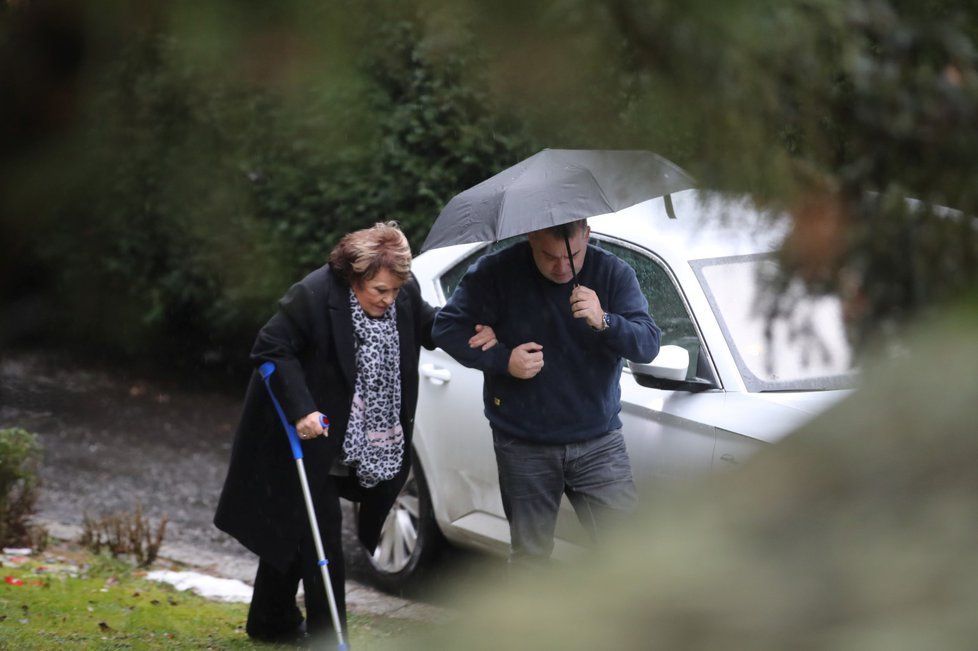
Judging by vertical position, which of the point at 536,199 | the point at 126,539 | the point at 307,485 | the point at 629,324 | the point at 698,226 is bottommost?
the point at 126,539

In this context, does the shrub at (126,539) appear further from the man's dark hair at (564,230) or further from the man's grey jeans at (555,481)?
the man's dark hair at (564,230)

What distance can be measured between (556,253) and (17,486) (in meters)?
3.66

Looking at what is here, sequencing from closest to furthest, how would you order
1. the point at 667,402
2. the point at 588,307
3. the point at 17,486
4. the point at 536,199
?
the point at 588,307, the point at 536,199, the point at 667,402, the point at 17,486

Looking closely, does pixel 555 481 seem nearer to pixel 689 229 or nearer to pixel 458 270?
pixel 689 229

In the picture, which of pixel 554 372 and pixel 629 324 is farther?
pixel 554 372

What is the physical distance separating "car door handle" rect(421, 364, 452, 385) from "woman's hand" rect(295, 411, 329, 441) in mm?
1247

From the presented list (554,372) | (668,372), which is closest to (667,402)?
(668,372)

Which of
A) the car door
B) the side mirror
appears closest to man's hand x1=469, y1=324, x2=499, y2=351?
the side mirror

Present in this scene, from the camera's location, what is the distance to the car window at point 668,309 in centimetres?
501

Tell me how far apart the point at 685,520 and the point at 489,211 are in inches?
149

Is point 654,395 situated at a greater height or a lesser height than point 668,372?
lesser

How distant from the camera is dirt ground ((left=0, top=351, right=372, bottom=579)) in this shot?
7684 mm

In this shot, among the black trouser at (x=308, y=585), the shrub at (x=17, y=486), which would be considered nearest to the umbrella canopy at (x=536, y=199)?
the black trouser at (x=308, y=585)

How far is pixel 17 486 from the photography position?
6.79 m
